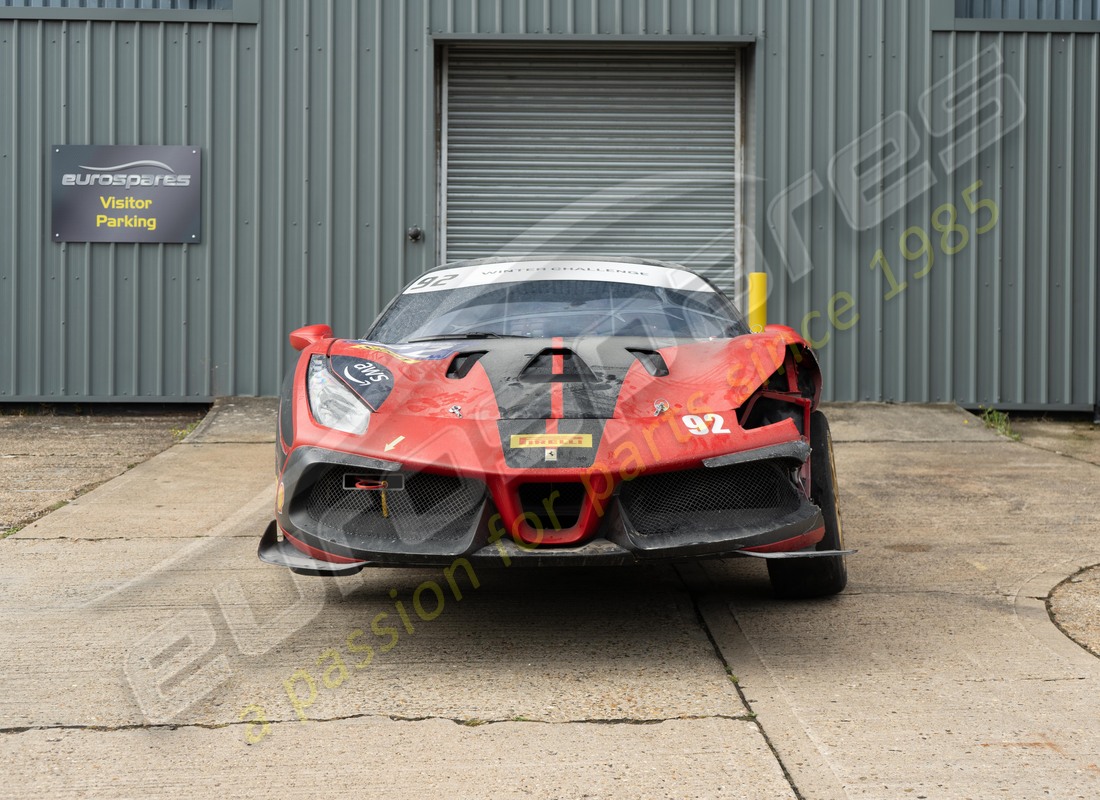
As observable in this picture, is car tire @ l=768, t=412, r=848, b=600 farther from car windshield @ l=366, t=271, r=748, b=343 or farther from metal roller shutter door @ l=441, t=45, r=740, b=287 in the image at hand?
metal roller shutter door @ l=441, t=45, r=740, b=287

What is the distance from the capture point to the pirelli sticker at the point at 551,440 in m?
3.14

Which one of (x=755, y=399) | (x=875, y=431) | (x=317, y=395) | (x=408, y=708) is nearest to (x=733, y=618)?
(x=755, y=399)

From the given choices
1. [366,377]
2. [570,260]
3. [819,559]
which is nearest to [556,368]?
[366,377]

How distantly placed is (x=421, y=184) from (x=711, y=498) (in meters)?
7.17

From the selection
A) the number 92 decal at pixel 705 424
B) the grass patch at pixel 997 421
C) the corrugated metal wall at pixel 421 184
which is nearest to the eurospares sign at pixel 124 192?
the corrugated metal wall at pixel 421 184

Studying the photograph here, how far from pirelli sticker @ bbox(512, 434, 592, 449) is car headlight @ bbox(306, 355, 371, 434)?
479 mm

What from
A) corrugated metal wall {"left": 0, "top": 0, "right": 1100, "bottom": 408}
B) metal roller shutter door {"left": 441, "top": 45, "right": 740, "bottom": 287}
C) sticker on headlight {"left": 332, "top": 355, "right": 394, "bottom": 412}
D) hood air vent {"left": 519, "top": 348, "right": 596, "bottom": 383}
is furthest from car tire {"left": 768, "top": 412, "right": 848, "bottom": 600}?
metal roller shutter door {"left": 441, "top": 45, "right": 740, "bottom": 287}

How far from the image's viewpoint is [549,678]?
10.4ft

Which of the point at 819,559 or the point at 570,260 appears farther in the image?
the point at 570,260

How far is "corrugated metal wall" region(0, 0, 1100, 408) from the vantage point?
982cm

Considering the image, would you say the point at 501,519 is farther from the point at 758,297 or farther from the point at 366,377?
the point at 758,297

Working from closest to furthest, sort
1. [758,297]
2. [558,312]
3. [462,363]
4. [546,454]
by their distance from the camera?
1. [546,454]
2. [462,363]
3. [558,312]
4. [758,297]

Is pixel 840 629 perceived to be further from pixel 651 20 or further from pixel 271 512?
pixel 651 20

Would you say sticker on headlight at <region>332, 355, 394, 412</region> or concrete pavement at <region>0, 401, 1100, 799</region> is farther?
sticker on headlight at <region>332, 355, 394, 412</region>
